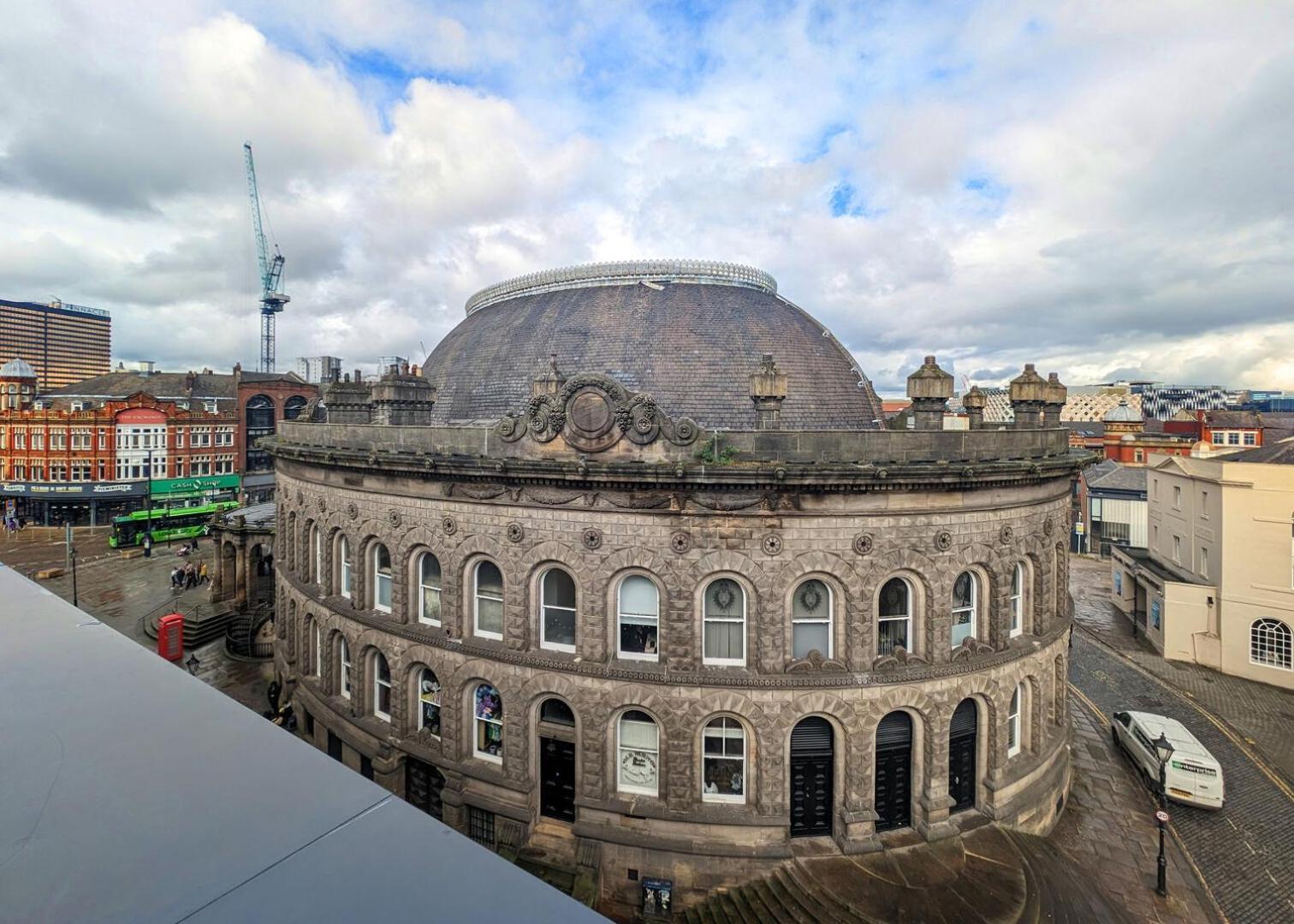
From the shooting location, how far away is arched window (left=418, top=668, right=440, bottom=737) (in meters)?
18.8

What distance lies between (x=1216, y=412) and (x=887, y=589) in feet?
280

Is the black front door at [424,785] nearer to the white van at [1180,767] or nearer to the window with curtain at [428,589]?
the window with curtain at [428,589]

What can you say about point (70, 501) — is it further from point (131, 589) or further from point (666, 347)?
point (666, 347)

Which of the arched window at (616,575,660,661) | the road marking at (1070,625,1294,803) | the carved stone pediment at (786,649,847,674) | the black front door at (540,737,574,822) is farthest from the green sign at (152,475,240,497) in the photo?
the road marking at (1070,625,1294,803)

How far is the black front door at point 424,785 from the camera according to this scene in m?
18.8

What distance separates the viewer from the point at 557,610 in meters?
17.0

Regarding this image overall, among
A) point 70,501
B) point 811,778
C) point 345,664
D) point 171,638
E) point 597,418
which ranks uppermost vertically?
point 597,418

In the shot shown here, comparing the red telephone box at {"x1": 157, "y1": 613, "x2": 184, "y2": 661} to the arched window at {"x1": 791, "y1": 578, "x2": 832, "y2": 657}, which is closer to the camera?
the arched window at {"x1": 791, "y1": 578, "x2": 832, "y2": 657}

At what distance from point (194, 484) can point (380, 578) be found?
65.9 meters

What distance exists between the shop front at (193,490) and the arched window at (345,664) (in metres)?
61.5

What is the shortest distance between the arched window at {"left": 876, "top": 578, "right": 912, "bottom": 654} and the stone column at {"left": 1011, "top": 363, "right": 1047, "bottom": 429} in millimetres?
9319

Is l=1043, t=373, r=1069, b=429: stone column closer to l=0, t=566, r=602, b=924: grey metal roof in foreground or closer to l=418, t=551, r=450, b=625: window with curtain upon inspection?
l=418, t=551, r=450, b=625: window with curtain

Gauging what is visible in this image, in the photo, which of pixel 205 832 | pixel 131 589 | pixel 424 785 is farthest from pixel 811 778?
pixel 131 589

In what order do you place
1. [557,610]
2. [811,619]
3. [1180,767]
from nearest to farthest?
[811,619], [557,610], [1180,767]
